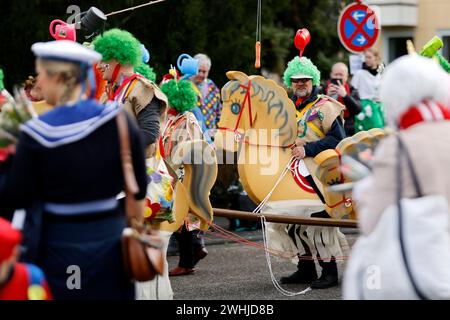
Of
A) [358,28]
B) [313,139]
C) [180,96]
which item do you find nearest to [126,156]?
[313,139]

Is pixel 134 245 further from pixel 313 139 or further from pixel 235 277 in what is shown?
pixel 235 277

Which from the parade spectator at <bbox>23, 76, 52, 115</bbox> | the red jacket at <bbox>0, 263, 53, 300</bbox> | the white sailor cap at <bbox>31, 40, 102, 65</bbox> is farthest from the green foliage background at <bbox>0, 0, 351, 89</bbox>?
the red jacket at <bbox>0, 263, 53, 300</bbox>

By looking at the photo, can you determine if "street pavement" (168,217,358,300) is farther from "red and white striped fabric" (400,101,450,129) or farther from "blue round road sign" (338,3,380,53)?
"red and white striped fabric" (400,101,450,129)

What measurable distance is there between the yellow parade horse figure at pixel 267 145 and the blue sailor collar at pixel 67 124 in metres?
4.42

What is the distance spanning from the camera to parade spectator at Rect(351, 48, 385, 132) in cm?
1452

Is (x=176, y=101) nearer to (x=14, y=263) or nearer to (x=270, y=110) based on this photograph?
(x=270, y=110)

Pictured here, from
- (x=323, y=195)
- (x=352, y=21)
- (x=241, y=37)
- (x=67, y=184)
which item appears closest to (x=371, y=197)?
(x=67, y=184)

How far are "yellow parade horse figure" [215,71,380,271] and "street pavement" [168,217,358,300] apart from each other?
25.1 inches

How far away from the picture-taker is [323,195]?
9.98 metres

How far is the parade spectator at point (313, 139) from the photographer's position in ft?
33.1

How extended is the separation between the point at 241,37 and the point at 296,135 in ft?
18.4

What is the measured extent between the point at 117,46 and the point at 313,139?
7.74 feet
